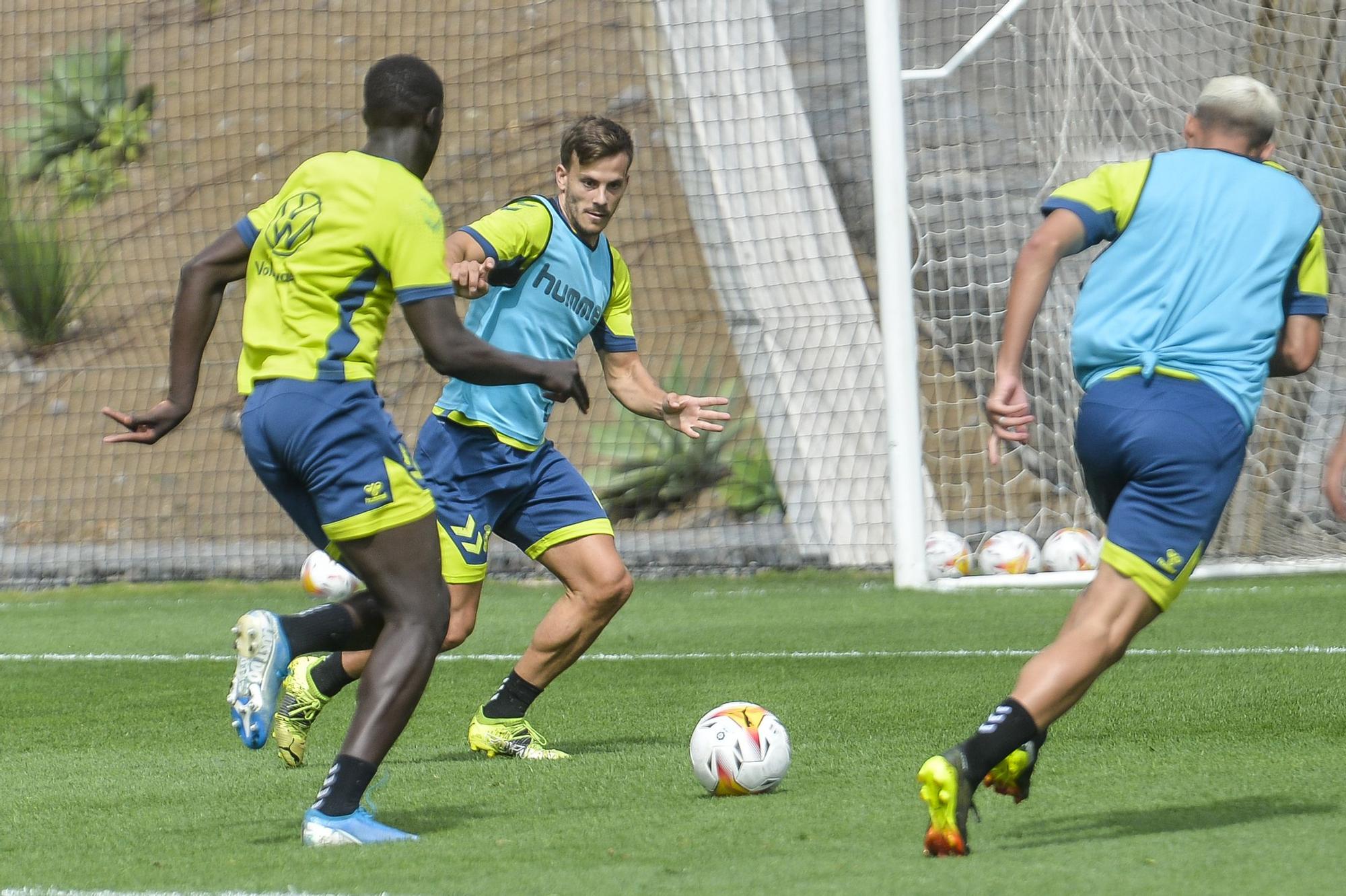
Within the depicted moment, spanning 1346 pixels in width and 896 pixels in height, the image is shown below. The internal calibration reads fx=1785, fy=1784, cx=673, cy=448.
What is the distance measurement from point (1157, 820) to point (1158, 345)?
1.12 meters

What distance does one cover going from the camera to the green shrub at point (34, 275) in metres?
16.2

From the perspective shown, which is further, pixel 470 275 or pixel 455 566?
pixel 455 566

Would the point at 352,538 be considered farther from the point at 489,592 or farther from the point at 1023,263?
the point at 489,592

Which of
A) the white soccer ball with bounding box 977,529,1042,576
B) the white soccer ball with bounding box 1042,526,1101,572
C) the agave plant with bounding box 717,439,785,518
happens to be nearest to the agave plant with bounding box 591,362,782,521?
the agave plant with bounding box 717,439,785,518

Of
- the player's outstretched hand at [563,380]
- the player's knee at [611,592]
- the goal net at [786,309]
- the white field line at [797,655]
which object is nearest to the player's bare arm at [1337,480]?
the player's outstretched hand at [563,380]

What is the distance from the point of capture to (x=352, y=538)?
13.5 feet

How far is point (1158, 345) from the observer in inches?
160

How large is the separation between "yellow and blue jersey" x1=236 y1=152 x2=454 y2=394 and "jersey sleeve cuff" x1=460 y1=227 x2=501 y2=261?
4.62ft

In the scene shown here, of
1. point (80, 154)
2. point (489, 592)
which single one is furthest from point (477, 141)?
point (489, 592)

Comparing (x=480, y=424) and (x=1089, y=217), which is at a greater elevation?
(x=1089, y=217)

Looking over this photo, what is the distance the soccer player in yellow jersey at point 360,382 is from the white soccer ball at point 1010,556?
7.31 meters

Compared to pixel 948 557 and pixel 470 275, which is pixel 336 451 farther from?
pixel 948 557

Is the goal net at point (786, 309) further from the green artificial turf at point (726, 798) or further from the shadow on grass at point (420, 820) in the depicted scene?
Result: the shadow on grass at point (420, 820)

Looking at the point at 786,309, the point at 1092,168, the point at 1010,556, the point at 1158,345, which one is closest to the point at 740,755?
the point at 1158,345
